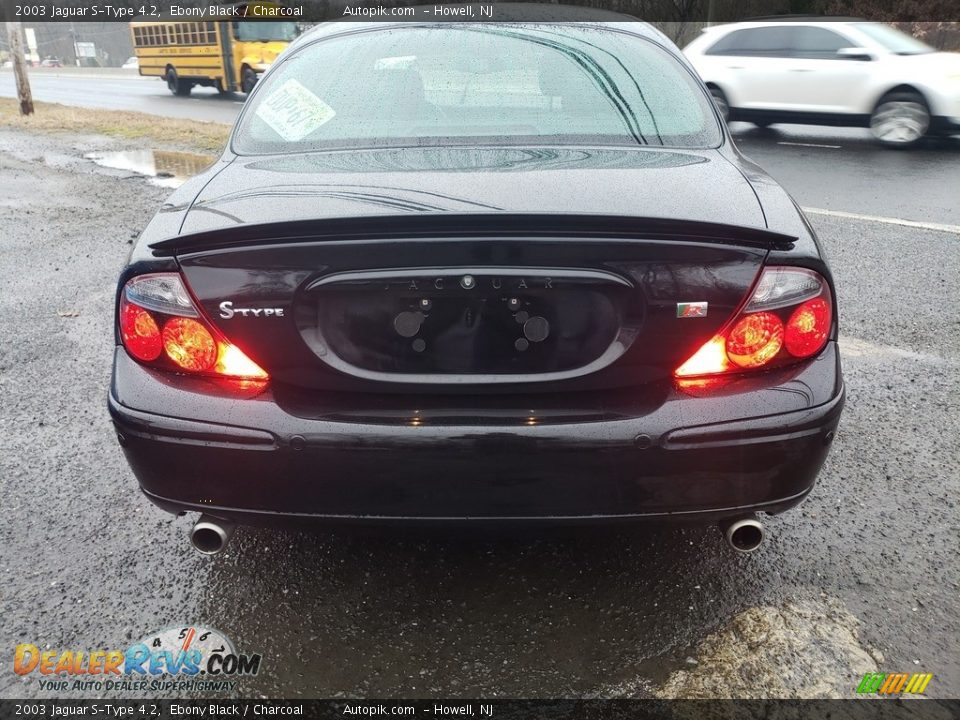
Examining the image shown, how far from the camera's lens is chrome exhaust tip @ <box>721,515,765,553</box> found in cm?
208

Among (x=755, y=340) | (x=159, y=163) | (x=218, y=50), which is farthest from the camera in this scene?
(x=218, y=50)

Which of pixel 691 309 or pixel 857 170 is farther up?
pixel 691 309

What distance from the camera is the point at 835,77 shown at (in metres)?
11.0

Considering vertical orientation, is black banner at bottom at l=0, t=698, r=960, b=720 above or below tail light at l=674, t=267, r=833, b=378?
below

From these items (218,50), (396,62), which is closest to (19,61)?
(218,50)

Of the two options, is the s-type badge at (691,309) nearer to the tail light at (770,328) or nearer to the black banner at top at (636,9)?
the tail light at (770,328)

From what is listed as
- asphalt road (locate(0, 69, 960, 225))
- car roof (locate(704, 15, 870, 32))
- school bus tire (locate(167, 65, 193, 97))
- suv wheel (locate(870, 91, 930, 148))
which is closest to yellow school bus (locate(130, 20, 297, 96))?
school bus tire (locate(167, 65, 193, 97))

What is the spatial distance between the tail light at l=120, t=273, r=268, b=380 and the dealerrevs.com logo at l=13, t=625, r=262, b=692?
30.9 inches

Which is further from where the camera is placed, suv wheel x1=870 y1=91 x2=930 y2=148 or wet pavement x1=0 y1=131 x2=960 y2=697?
suv wheel x1=870 y1=91 x2=930 y2=148

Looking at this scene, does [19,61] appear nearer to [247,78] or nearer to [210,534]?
[247,78]

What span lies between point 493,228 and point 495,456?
54 cm

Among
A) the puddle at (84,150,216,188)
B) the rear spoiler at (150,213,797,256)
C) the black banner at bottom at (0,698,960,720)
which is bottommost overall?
the puddle at (84,150,216,188)

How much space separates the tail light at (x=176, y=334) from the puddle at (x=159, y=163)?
300 inches

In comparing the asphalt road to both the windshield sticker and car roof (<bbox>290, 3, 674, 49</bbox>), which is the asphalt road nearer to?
car roof (<bbox>290, 3, 674, 49</bbox>)
